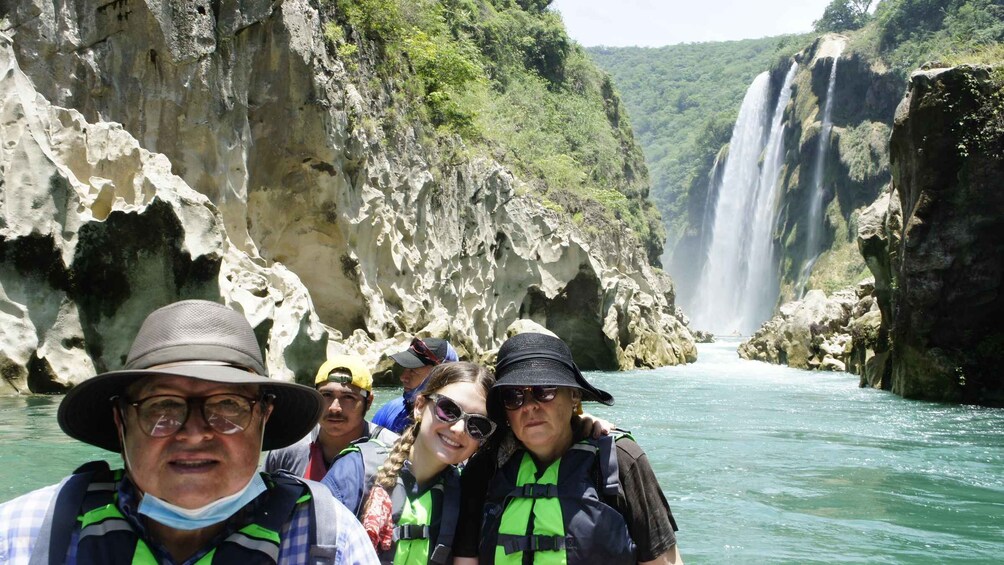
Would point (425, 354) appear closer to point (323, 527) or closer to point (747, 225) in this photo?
point (323, 527)

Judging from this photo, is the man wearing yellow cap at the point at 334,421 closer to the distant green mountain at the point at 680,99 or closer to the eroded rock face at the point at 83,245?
the eroded rock face at the point at 83,245

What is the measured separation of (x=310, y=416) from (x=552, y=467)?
957 millimetres

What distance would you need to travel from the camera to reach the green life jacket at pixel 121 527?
1615 mm

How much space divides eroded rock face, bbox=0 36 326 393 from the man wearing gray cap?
9595 mm

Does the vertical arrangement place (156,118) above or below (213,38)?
below

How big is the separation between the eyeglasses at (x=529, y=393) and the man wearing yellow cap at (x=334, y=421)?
1268 mm

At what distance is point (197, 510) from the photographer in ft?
5.59

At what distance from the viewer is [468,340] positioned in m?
21.3

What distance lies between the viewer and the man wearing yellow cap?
3801mm

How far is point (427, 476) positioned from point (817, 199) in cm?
6175

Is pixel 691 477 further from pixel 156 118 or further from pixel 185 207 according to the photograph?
pixel 156 118

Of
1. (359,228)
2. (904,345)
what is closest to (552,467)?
(359,228)

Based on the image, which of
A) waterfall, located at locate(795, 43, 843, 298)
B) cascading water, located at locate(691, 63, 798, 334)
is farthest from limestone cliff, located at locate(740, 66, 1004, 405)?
cascading water, located at locate(691, 63, 798, 334)

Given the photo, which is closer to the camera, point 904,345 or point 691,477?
point 691,477
